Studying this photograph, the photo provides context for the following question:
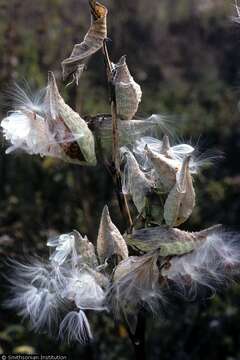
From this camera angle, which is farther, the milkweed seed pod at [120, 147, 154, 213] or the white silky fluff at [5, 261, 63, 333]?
the white silky fluff at [5, 261, 63, 333]

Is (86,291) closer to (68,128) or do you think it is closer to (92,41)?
(68,128)

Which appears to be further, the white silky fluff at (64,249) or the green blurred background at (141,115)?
the green blurred background at (141,115)

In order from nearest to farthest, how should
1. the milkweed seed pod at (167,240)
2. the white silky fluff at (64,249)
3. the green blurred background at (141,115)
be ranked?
the milkweed seed pod at (167,240), the white silky fluff at (64,249), the green blurred background at (141,115)

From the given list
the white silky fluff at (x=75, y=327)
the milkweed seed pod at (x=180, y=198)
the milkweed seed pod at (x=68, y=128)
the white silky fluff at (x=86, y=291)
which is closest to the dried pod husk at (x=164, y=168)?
the milkweed seed pod at (x=180, y=198)

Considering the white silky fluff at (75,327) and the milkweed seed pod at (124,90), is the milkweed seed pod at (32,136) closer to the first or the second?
the milkweed seed pod at (124,90)

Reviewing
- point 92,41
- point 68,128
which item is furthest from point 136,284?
point 92,41

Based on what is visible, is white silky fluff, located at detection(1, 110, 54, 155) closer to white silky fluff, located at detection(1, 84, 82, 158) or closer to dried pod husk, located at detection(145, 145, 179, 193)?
white silky fluff, located at detection(1, 84, 82, 158)

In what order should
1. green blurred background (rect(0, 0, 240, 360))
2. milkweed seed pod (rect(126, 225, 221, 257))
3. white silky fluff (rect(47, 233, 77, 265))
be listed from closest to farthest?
milkweed seed pod (rect(126, 225, 221, 257))
white silky fluff (rect(47, 233, 77, 265))
green blurred background (rect(0, 0, 240, 360))

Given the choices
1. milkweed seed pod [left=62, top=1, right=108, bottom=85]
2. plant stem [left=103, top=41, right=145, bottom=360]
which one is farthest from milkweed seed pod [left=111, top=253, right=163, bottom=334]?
milkweed seed pod [left=62, top=1, right=108, bottom=85]
